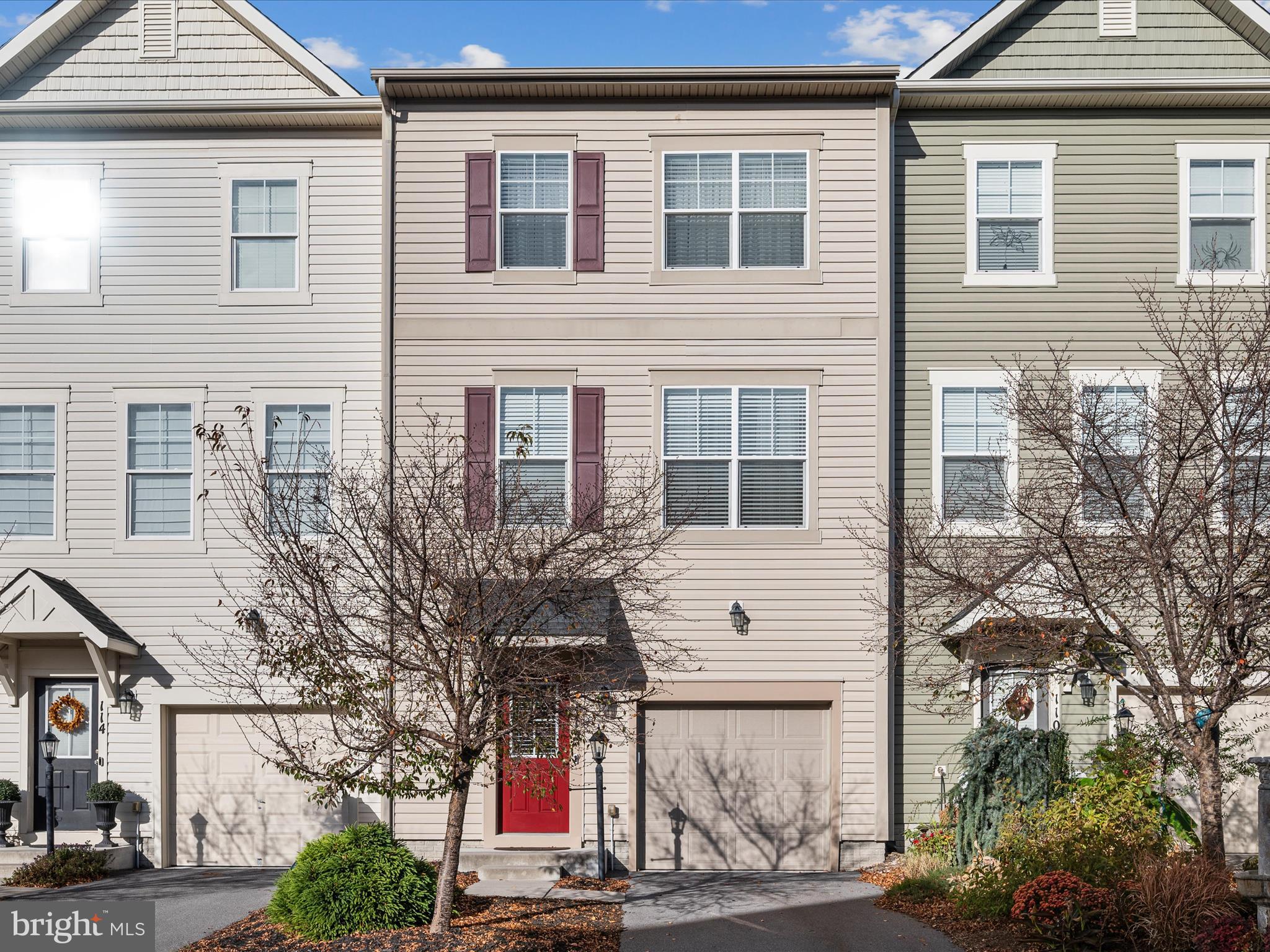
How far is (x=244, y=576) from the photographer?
15.8 metres

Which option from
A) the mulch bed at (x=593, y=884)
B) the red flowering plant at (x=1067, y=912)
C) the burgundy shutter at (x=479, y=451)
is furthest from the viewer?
the mulch bed at (x=593, y=884)

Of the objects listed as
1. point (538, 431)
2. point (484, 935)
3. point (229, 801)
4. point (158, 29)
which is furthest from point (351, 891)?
point (158, 29)

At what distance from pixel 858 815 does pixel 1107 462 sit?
226 inches

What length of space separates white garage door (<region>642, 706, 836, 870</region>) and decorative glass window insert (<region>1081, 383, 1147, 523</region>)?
4640mm

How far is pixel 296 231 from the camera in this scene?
16219 millimetres

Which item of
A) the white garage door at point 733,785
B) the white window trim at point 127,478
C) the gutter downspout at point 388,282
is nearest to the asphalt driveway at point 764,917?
the white garage door at point 733,785

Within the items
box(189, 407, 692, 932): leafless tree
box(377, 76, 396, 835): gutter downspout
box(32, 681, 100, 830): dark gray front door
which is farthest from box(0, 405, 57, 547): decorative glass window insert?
box(189, 407, 692, 932): leafless tree

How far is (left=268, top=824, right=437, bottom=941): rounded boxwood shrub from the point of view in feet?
36.8

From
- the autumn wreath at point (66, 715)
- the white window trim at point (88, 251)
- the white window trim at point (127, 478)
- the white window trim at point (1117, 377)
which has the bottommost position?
the autumn wreath at point (66, 715)

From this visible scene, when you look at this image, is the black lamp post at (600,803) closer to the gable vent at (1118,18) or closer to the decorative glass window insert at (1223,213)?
the decorative glass window insert at (1223,213)

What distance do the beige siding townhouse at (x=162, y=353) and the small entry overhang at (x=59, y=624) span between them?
0.08 m

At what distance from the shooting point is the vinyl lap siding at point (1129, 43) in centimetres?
1625

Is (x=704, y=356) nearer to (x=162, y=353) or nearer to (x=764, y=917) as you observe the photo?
(x=764, y=917)

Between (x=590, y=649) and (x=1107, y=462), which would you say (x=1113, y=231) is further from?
Result: (x=590, y=649)
